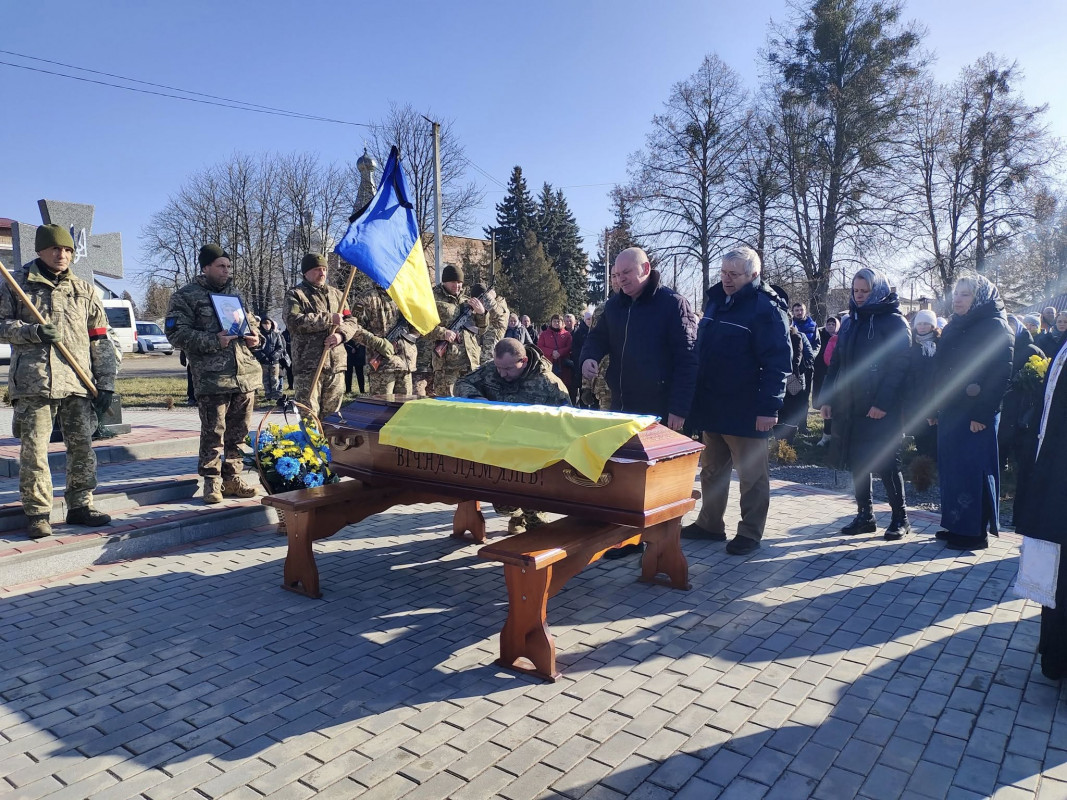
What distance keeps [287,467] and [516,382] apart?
1.93 metres

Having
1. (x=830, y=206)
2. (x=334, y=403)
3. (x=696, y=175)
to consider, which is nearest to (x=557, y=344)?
(x=334, y=403)

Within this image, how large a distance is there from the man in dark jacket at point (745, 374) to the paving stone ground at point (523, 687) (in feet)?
1.82

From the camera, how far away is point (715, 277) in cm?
2806

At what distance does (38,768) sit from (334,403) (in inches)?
189

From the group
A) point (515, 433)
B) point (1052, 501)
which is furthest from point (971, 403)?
point (515, 433)

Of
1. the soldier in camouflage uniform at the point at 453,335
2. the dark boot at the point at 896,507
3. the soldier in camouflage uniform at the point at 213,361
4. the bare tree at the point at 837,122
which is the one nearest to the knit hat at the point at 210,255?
the soldier in camouflage uniform at the point at 213,361

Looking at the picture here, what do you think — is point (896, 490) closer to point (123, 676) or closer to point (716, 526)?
point (716, 526)

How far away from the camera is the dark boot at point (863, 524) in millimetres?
5746

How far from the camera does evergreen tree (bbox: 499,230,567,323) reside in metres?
43.7

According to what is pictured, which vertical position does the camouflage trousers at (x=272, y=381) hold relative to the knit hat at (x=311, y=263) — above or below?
below

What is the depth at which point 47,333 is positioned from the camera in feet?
15.9

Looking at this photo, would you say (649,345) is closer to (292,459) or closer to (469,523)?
(469,523)

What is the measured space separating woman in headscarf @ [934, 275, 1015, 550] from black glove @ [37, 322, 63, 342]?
6140 mm

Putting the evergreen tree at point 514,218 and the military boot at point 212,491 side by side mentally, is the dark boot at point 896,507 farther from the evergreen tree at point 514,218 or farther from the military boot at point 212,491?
the evergreen tree at point 514,218
